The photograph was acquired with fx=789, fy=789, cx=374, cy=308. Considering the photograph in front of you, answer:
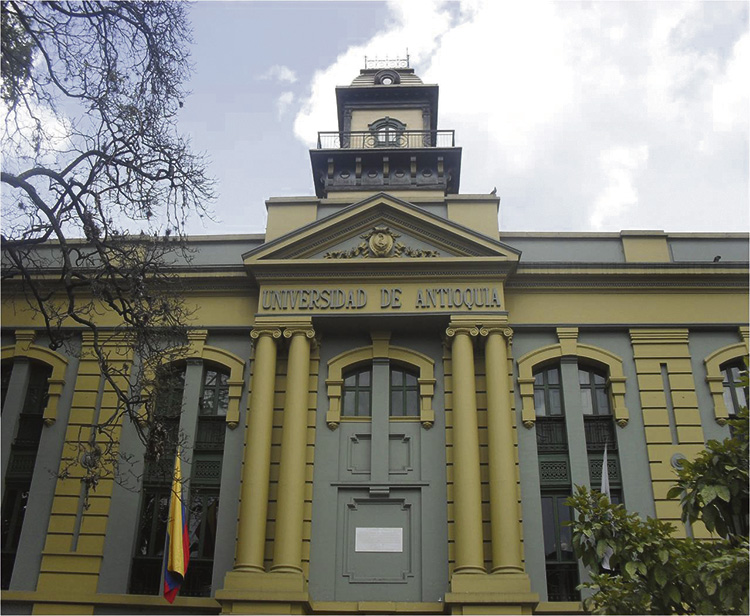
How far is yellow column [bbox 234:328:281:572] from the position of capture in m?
17.2

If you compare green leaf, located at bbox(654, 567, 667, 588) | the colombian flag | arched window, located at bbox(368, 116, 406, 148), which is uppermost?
arched window, located at bbox(368, 116, 406, 148)

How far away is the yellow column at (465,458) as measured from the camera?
17078mm

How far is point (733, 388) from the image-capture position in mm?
19797

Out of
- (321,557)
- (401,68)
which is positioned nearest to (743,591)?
(321,557)

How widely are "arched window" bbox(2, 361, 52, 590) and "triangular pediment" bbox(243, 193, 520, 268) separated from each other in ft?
21.5

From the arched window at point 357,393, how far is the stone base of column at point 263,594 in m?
4.39

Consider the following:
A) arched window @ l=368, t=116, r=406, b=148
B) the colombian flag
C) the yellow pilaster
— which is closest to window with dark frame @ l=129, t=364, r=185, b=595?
the colombian flag

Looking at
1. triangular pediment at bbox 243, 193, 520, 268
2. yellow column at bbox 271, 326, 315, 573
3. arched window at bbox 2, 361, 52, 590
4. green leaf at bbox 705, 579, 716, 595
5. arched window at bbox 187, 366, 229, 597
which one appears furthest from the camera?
triangular pediment at bbox 243, 193, 520, 268

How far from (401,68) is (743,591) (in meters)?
25.3

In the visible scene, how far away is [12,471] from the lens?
1970 centimetres

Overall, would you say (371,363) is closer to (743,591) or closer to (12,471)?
(12,471)

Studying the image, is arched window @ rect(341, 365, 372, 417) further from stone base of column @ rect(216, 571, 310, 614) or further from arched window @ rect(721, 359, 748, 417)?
arched window @ rect(721, 359, 748, 417)

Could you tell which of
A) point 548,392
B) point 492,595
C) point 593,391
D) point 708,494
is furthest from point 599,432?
point 708,494

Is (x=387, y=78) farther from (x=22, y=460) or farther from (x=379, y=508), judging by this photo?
(x=22, y=460)
